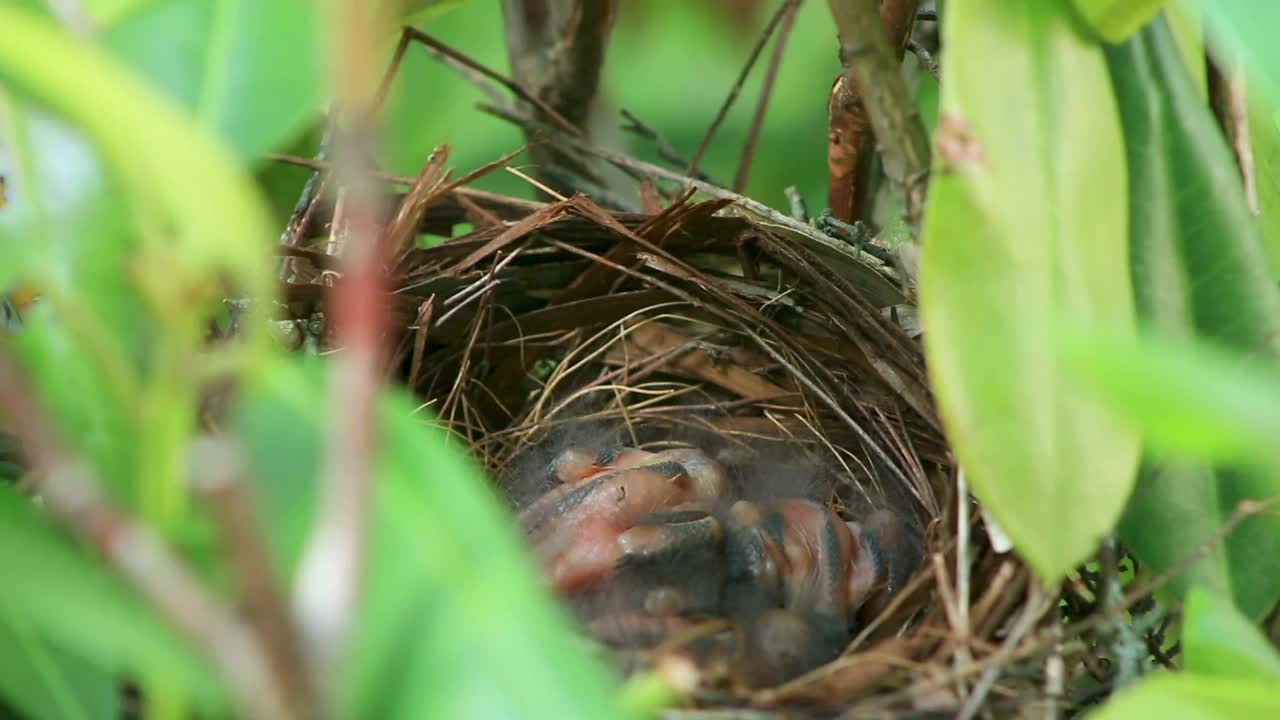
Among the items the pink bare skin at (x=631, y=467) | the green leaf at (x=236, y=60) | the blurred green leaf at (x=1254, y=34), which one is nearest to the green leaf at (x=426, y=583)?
the green leaf at (x=236, y=60)

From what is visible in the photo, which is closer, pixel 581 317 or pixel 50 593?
pixel 50 593

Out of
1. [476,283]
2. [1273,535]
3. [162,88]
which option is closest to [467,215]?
[476,283]

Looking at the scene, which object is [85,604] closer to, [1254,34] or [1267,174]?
[1254,34]

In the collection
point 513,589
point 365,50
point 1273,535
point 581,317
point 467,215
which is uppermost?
point 467,215

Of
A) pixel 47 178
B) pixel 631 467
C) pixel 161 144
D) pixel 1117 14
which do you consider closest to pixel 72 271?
pixel 47 178

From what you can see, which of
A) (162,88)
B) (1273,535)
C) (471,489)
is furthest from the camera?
(1273,535)

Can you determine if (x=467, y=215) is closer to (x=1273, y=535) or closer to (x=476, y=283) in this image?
(x=476, y=283)
